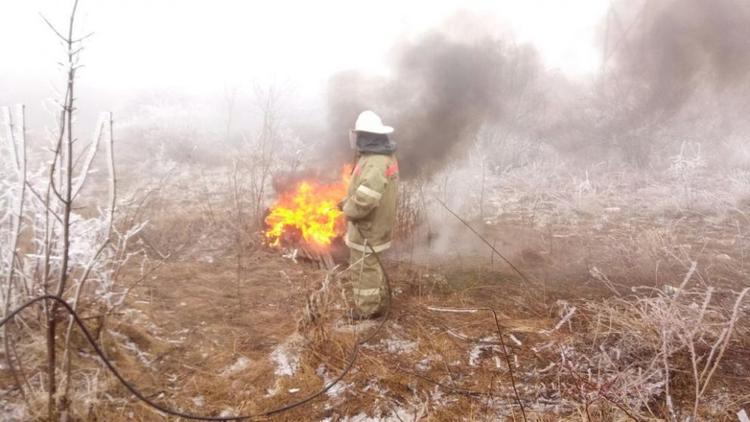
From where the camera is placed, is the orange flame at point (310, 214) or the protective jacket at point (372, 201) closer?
the protective jacket at point (372, 201)

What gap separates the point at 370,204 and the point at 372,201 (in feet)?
0.12

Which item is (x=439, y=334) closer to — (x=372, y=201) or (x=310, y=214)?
(x=372, y=201)

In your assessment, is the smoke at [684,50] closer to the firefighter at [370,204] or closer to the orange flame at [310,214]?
the orange flame at [310,214]

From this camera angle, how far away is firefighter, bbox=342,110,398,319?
166 inches

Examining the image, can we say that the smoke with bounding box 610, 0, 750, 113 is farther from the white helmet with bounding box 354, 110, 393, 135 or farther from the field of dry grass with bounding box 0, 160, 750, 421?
the white helmet with bounding box 354, 110, 393, 135

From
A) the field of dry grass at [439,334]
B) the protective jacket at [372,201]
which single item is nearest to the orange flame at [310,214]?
the field of dry grass at [439,334]

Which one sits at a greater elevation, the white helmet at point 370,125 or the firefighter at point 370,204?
the white helmet at point 370,125

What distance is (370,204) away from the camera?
13.8 feet

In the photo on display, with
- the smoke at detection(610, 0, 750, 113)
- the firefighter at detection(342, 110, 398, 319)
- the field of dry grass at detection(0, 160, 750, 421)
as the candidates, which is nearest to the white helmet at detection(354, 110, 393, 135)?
the firefighter at detection(342, 110, 398, 319)

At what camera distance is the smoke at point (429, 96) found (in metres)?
7.61

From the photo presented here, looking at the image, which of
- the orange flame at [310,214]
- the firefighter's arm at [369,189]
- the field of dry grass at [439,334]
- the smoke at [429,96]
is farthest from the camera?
the smoke at [429,96]

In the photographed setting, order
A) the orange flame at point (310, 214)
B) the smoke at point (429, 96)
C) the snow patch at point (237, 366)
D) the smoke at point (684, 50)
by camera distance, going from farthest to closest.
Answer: the smoke at point (684, 50) → the smoke at point (429, 96) → the orange flame at point (310, 214) → the snow patch at point (237, 366)

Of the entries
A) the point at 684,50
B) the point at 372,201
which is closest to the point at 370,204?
the point at 372,201

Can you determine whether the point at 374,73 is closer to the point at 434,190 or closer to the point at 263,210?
the point at 434,190
